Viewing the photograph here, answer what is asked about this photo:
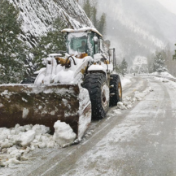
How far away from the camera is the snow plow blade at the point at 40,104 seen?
3.89m

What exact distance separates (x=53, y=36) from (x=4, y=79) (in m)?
5.54

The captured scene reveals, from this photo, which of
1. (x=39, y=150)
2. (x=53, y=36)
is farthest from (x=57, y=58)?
(x=53, y=36)

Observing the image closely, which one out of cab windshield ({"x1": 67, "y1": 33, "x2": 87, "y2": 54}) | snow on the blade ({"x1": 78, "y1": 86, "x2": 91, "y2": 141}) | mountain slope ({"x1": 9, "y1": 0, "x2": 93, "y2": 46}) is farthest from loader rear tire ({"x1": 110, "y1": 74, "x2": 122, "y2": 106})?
mountain slope ({"x1": 9, "y1": 0, "x2": 93, "y2": 46})

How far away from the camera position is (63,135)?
11.7ft

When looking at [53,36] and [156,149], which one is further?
[53,36]

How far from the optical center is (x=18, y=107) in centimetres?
406

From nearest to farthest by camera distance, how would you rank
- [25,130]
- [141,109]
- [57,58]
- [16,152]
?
1. [16,152]
2. [25,130]
3. [57,58]
4. [141,109]

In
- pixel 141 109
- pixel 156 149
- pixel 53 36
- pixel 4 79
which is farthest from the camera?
pixel 53 36

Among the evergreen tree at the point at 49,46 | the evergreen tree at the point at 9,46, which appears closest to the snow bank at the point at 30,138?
the evergreen tree at the point at 9,46

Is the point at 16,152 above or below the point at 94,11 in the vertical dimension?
below

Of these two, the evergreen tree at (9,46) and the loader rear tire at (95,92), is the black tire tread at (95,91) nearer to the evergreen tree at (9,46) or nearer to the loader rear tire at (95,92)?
Answer: the loader rear tire at (95,92)

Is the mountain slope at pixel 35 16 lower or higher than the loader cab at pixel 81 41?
higher

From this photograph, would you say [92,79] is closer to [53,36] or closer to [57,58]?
[57,58]

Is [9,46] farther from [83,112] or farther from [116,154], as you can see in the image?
[116,154]
